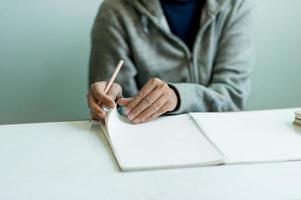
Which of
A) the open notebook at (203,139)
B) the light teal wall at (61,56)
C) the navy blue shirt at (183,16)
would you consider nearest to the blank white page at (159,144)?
the open notebook at (203,139)

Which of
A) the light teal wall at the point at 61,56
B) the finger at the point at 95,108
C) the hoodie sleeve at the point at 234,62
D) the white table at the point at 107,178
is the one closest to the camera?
the white table at the point at 107,178

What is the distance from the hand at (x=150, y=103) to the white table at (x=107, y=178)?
0.12 meters

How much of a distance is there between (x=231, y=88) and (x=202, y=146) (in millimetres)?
406

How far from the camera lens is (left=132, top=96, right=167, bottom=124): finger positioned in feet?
2.89

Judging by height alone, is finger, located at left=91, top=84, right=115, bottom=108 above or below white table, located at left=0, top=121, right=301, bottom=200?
below

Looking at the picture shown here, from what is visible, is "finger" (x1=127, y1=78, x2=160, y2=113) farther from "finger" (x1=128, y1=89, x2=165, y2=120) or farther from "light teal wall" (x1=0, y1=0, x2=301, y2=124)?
"light teal wall" (x1=0, y1=0, x2=301, y2=124)

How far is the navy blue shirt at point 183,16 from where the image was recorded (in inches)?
47.3

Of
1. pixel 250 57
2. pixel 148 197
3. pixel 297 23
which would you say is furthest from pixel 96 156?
pixel 297 23

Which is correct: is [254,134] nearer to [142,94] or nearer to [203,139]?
[203,139]

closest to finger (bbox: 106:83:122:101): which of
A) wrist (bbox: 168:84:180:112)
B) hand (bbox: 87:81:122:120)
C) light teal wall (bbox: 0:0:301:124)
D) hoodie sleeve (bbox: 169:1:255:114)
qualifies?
hand (bbox: 87:81:122:120)

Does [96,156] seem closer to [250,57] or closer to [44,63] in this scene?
[250,57]

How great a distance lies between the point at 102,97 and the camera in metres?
0.90

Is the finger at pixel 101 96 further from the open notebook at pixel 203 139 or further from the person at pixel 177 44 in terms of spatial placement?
the person at pixel 177 44

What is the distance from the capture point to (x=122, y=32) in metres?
1.18
